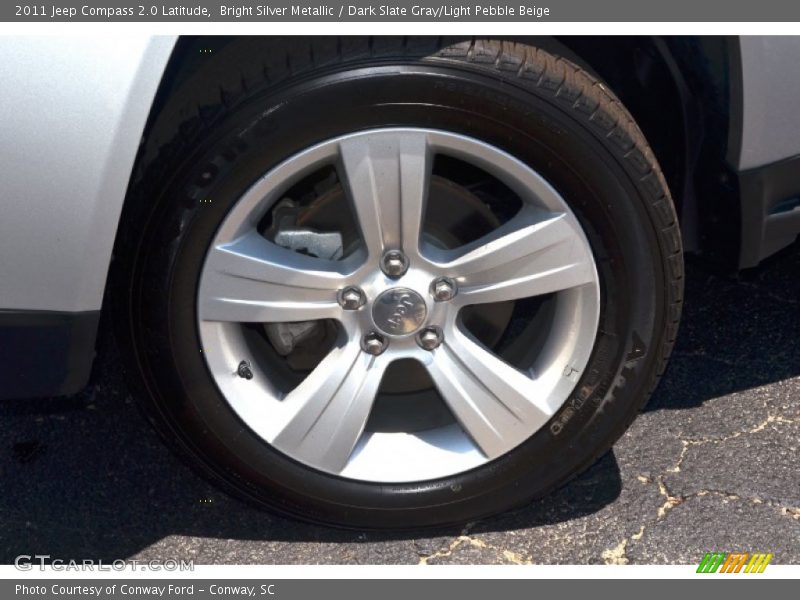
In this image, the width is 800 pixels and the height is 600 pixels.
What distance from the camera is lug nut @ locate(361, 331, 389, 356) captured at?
1.96m

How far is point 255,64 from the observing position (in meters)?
1.71

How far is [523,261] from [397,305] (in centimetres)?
25

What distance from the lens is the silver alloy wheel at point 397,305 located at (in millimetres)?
1810

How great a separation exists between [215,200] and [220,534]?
2.38 feet

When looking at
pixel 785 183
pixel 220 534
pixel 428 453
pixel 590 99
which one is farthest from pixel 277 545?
pixel 785 183

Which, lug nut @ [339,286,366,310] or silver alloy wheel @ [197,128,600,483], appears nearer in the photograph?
silver alloy wheel @ [197,128,600,483]

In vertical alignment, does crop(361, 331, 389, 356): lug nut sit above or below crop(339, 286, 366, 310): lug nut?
below

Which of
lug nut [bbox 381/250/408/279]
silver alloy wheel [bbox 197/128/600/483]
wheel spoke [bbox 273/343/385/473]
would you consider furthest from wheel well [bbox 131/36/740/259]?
wheel spoke [bbox 273/343/385/473]

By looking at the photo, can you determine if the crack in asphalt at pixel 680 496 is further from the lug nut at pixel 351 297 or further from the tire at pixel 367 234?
the lug nut at pixel 351 297

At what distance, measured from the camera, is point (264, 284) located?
188cm

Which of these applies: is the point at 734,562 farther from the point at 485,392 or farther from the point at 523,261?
the point at 523,261

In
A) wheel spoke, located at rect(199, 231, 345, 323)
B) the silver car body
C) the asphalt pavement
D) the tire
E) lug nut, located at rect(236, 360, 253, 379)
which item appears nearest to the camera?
the silver car body

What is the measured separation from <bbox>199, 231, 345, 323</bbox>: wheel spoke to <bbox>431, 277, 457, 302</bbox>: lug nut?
173mm
